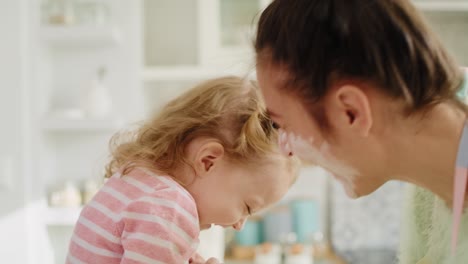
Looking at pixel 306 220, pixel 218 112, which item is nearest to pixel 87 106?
pixel 306 220

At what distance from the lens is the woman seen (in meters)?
0.66

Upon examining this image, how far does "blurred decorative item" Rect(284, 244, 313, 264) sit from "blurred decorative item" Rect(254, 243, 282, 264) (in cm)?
4

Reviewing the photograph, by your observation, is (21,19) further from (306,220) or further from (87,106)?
(306,220)

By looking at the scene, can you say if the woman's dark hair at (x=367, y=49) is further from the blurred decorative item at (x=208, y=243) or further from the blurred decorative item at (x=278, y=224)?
the blurred decorative item at (x=278, y=224)

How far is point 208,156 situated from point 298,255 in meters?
1.47

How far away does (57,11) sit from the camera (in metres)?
2.37

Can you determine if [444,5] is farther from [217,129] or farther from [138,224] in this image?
[138,224]

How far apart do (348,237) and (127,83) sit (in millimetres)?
1244

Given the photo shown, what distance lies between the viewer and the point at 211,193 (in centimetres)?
95

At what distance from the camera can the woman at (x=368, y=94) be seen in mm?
659

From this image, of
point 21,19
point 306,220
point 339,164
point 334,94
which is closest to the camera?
point 334,94

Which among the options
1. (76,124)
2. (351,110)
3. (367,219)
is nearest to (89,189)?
(76,124)

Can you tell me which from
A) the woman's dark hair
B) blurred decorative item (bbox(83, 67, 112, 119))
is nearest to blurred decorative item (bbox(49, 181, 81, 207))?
blurred decorative item (bbox(83, 67, 112, 119))

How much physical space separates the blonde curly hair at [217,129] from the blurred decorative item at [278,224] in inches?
63.4
